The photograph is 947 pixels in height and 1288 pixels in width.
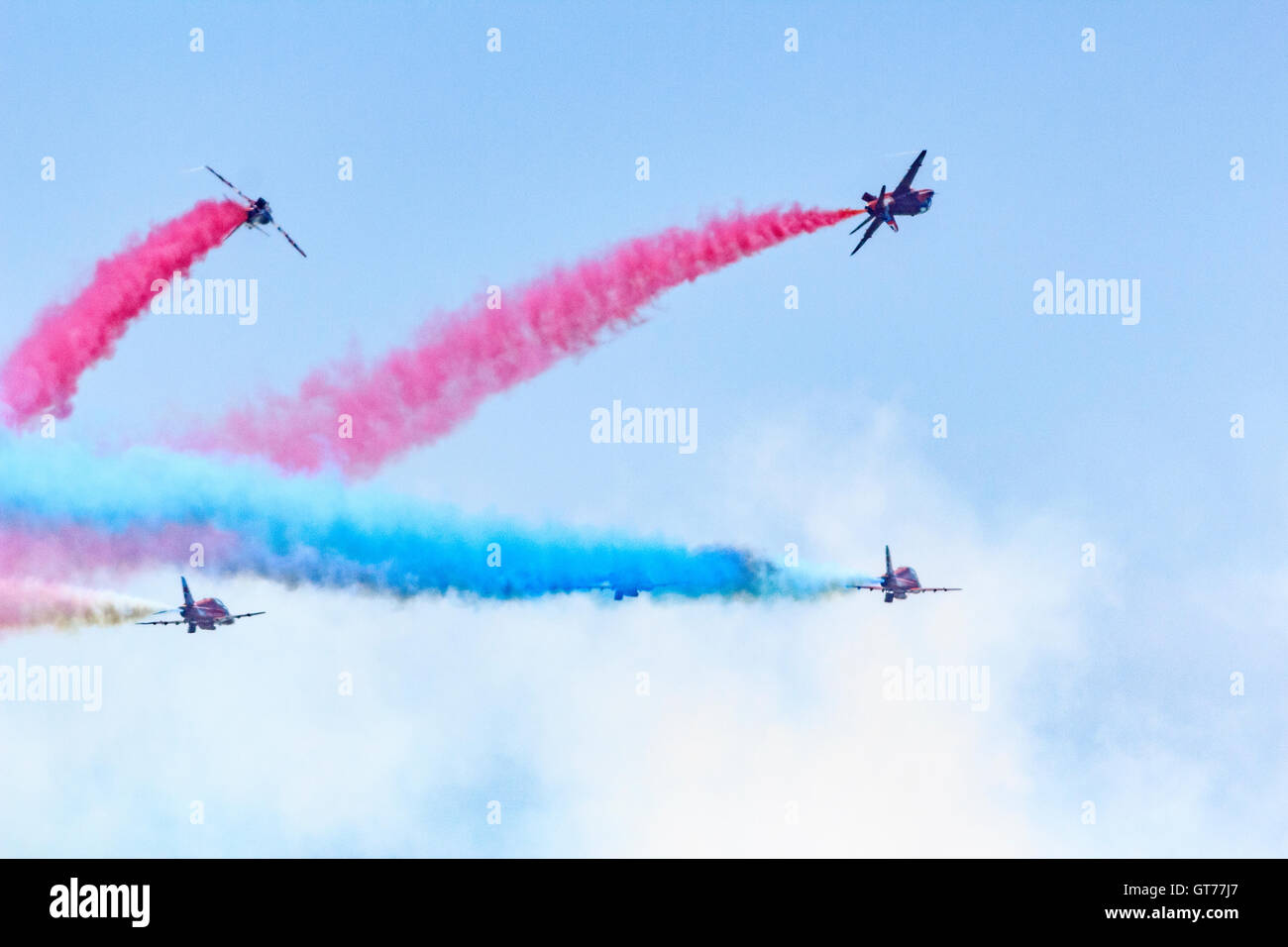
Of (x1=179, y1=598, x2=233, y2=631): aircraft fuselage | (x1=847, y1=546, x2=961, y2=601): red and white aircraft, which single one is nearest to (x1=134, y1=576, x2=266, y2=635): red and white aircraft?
(x1=179, y1=598, x2=233, y2=631): aircraft fuselage

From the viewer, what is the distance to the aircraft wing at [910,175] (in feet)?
333

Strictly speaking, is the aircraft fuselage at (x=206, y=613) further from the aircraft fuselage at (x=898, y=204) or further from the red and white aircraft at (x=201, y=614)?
the aircraft fuselage at (x=898, y=204)

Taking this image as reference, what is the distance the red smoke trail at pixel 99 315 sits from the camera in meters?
98.4

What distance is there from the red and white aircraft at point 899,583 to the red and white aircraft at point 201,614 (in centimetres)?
3033

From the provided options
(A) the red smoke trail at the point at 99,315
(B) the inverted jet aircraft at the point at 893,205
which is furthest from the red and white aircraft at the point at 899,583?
(A) the red smoke trail at the point at 99,315

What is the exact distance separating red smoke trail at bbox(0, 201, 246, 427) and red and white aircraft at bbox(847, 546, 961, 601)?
116 ft

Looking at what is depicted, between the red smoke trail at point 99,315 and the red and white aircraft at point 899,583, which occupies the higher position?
the red smoke trail at point 99,315

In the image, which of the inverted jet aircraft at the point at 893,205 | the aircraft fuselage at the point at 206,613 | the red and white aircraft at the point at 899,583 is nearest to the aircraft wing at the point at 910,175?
the inverted jet aircraft at the point at 893,205

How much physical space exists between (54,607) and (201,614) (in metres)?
9.06

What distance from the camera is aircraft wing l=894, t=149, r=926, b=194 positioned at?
101m

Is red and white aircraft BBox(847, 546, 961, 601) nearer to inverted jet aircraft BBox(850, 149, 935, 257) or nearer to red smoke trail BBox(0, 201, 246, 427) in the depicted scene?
inverted jet aircraft BBox(850, 149, 935, 257)
